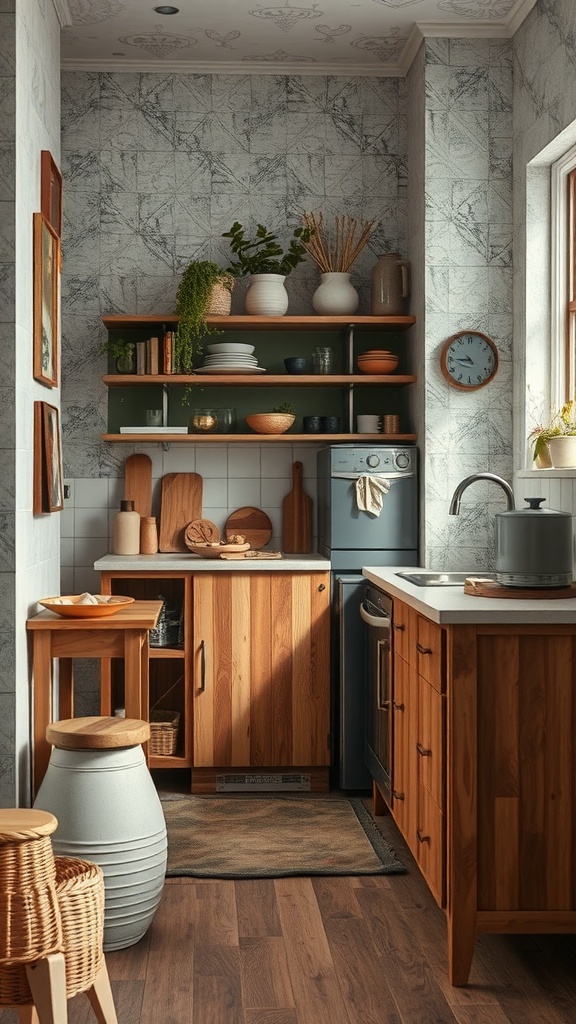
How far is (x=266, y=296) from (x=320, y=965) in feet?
9.19

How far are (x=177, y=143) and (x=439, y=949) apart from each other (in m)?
3.55

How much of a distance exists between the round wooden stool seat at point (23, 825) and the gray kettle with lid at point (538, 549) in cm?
154

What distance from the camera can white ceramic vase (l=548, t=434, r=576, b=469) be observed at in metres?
3.60

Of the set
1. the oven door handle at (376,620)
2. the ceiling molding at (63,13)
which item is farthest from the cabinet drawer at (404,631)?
the ceiling molding at (63,13)

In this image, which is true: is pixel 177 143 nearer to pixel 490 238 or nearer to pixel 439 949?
pixel 490 238

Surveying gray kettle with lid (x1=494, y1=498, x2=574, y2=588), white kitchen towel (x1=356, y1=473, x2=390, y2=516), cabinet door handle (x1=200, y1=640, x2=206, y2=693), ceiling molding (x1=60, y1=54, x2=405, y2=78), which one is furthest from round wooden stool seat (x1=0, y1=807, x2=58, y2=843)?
ceiling molding (x1=60, y1=54, x2=405, y2=78)

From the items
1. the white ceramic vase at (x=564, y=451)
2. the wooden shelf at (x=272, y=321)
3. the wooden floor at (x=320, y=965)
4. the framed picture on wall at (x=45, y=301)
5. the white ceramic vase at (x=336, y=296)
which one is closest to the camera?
the wooden floor at (x=320, y=965)

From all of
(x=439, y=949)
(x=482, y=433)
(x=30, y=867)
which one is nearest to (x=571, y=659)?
(x=439, y=949)

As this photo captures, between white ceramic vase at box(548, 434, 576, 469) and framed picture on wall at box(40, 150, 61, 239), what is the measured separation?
1.94 m

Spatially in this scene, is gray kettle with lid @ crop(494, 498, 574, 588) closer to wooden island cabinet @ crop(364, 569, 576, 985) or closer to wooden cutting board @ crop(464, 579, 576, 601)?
wooden cutting board @ crop(464, 579, 576, 601)

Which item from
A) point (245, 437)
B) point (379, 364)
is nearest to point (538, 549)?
point (379, 364)

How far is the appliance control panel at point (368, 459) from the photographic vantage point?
4.32 metres

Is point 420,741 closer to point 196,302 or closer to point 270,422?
point 270,422

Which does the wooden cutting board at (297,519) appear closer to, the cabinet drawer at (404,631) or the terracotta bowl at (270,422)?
the terracotta bowl at (270,422)
